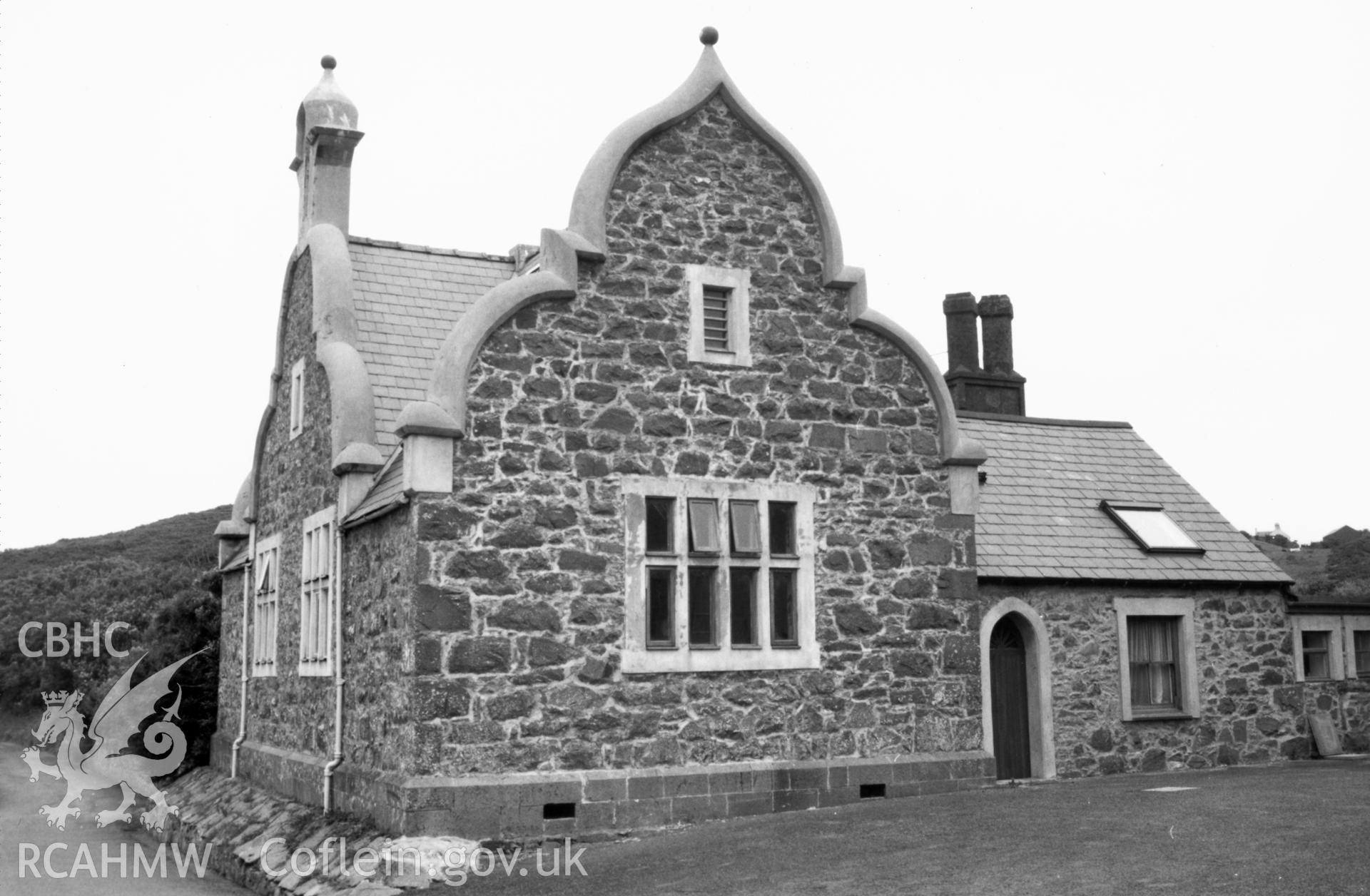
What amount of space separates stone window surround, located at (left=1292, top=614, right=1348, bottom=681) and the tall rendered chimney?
16035mm

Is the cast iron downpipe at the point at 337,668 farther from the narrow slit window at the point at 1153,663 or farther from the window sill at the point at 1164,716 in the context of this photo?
the narrow slit window at the point at 1153,663

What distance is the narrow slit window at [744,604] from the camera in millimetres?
17031

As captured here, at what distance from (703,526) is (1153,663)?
827cm

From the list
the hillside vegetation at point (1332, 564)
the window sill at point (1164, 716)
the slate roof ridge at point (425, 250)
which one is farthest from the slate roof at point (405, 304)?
the hillside vegetation at point (1332, 564)

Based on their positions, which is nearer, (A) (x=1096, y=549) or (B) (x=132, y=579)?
(A) (x=1096, y=549)

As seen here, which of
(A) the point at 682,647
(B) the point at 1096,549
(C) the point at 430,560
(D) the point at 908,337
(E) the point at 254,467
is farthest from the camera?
(E) the point at 254,467

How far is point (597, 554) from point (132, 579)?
143ft

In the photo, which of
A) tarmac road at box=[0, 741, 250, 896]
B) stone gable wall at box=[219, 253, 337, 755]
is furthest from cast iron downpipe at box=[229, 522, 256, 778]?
tarmac road at box=[0, 741, 250, 896]

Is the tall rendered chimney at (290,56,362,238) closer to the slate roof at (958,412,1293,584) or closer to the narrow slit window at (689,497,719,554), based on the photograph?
the narrow slit window at (689,497,719,554)

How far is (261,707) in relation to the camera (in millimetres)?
22219

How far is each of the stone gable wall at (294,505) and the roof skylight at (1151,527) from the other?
11920mm

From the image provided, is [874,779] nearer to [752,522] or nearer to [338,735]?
[752,522]

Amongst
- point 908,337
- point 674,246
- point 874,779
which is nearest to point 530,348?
point 674,246

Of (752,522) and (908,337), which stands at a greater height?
(908,337)
